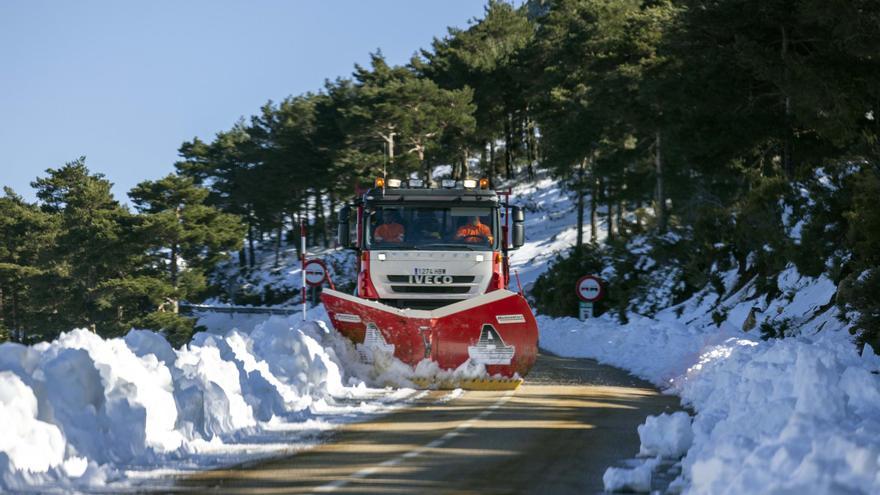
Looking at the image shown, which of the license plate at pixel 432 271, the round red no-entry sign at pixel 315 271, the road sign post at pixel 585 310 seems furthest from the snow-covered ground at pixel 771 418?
the road sign post at pixel 585 310

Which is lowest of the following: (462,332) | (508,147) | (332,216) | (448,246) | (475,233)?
(462,332)

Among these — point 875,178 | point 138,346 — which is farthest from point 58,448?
point 875,178

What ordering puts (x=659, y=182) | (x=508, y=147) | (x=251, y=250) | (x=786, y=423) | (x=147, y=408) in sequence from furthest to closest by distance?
(x=251, y=250) < (x=508, y=147) < (x=659, y=182) < (x=147, y=408) < (x=786, y=423)

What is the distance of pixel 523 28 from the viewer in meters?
83.4

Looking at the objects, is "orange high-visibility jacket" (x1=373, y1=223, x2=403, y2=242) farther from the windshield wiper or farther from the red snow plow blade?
the red snow plow blade

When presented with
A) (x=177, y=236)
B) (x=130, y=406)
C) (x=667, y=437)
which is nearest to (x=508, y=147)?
(x=177, y=236)

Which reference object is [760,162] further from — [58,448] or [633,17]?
[58,448]

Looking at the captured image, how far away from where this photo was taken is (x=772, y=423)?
7.91 m

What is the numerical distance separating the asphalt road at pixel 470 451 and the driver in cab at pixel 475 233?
264 centimetres

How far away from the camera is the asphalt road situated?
766 cm

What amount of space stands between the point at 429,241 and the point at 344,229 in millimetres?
1298

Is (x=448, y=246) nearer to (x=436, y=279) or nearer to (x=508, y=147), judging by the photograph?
(x=436, y=279)

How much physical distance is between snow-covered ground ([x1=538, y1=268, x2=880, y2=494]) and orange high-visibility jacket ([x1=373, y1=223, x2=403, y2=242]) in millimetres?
4626

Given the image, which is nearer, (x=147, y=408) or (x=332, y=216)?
(x=147, y=408)
